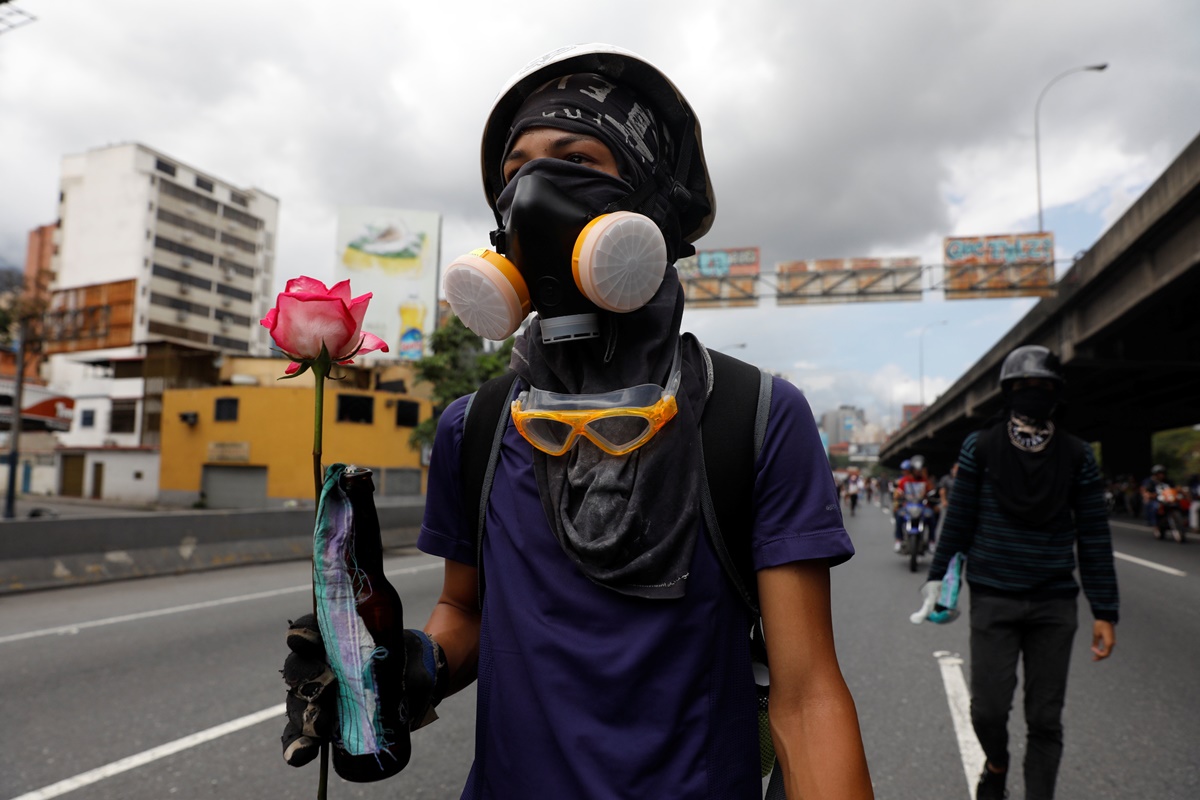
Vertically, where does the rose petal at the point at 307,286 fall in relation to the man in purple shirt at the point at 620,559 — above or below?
above

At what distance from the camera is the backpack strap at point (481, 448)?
129 cm

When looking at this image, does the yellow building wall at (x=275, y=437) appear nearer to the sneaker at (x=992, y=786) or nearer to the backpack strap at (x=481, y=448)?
the sneaker at (x=992, y=786)

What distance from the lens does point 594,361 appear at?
128 centimetres

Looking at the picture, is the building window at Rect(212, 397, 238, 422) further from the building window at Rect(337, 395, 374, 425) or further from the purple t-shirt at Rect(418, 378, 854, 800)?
the purple t-shirt at Rect(418, 378, 854, 800)

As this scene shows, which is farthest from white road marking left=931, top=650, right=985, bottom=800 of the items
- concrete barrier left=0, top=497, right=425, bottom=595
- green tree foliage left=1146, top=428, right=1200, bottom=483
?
green tree foliage left=1146, top=428, right=1200, bottom=483

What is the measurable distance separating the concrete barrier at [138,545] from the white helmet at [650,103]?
32.8ft

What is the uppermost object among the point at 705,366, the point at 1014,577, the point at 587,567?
the point at 705,366

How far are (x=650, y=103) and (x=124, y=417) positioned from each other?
46618 mm

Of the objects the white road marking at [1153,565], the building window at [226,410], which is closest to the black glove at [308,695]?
the white road marking at [1153,565]

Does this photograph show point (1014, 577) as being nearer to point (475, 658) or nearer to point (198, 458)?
point (475, 658)

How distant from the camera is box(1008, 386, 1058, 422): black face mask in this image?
3414 mm

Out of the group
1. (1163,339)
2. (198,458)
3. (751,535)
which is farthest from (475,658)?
(198,458)

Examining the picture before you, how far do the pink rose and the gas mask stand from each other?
22 cm

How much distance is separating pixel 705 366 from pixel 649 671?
1.61ft
